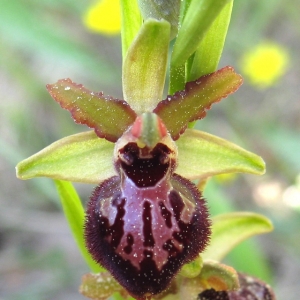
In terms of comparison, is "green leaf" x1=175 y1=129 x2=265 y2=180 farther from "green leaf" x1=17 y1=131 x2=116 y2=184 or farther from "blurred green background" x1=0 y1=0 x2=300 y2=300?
"blurred green background" x1=0 y1=0 x2=300 y2=300

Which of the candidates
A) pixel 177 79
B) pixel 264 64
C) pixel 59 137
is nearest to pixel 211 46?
pixel 177 79

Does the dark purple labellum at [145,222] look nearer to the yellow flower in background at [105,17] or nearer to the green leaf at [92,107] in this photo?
the green leaf at [92,107]

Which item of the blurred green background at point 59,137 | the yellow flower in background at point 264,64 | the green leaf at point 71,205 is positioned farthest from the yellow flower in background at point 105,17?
the green leaf at point 71,205

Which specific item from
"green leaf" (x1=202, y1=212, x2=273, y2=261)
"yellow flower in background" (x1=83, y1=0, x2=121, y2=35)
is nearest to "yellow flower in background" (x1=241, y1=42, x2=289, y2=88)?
"yellow flower in background" (x1=83, y1=0, x2=121, y2=35)

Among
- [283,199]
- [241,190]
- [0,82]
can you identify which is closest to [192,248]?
[283,199]

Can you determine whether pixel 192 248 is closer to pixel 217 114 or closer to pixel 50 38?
pixel 50 38

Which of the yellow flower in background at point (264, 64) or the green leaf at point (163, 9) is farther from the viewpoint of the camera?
the yellow flower in background at point (264, 64)
